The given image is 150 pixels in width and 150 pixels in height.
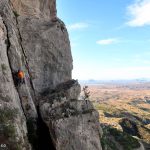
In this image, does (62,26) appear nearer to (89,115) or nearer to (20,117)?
(89,115)

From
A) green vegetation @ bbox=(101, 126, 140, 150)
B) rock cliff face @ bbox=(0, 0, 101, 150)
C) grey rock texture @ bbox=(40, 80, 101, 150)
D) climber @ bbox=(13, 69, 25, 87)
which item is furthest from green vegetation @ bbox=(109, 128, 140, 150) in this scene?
climber @ bbox=(13, 69, 25, 87)

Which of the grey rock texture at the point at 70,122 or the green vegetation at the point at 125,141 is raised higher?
the grey rock texture at the point at 70,122

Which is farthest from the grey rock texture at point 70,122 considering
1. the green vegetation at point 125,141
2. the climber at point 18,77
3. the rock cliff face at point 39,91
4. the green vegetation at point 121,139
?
the green vegetation at point 125,141

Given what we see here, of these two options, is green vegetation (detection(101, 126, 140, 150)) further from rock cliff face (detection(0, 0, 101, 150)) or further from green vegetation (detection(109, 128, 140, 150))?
rock cliff face (detection(0, 0, 101, 150))

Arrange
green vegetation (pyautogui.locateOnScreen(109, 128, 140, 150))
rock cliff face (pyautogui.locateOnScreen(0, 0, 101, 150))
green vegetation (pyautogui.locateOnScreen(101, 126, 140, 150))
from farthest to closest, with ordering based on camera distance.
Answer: green vegetation (pyautogui.locateOnScreen(109, 128, 140, 150))
green vegetation (pyautogui.locateOnScreen(101, 126, 140, 150))
rock cliff face (pyautogui.locateOnScreen(0, 0, 101, 150))

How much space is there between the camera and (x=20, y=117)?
32.5m

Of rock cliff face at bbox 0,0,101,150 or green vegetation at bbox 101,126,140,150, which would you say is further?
green vegetation at bbox 101,126,140,150

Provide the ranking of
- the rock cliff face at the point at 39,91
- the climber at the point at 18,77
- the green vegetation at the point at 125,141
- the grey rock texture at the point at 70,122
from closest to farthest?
the rock cliff face at the point at 39,91
the grey rock texture at the point at 70,122
the climber at the point at 18,77
the green vegetation at the point at 125,141

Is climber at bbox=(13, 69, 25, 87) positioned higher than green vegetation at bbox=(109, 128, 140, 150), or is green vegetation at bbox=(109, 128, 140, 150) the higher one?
climber at bbox=(13, 69, 25, 87)

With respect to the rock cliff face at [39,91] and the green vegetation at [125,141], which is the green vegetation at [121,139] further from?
the rock cliff face at [39,91]

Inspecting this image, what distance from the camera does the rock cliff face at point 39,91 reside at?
1261 inches

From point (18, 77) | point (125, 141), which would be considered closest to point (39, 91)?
point (18, 77)

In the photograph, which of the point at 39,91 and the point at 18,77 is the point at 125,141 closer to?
the point at 39,91

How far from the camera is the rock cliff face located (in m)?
32.0
